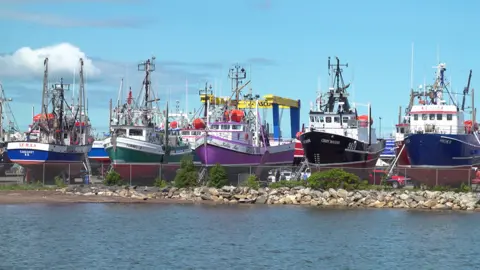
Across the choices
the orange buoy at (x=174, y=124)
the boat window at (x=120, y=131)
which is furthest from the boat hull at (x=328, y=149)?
the orange buoy at (x=174, y=124)

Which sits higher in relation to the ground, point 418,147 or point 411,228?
point 418,147

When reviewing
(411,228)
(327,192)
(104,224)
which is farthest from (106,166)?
(411,228)

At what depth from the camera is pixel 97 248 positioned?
38.1m

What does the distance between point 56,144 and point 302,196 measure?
2583cm

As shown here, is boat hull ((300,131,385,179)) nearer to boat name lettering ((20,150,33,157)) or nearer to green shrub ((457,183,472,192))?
green shrub ((457,183,472,192))

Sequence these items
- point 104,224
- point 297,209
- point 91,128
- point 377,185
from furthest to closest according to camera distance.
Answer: point 91,128 → point 377,185 → point 297,209 → point 104,224

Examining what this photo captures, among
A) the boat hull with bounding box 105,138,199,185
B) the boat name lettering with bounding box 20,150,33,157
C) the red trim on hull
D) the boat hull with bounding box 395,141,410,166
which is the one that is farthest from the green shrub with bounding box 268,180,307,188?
the boat name lettering with bounding box 20,150,33,157

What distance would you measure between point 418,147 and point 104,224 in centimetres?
3171

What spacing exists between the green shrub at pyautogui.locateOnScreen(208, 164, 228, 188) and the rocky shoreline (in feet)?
6.66

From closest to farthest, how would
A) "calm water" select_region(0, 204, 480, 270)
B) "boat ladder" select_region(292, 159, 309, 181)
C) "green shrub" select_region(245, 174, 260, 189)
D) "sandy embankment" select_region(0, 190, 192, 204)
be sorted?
1. "calm water" select_region(0, 204, 480, 270)
2. "sandy embankment" select_region(0, 190, 192, 204)
3. "green shrub" select_region(245, 174, 260, 189)
4. "boat ladder" select_region(292, 159, 309, 181)

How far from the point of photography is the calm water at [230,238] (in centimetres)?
3553

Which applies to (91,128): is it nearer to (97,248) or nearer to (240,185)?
(240,185)

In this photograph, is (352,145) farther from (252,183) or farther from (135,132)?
(135,132)

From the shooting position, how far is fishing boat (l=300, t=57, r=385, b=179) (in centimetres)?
7238
